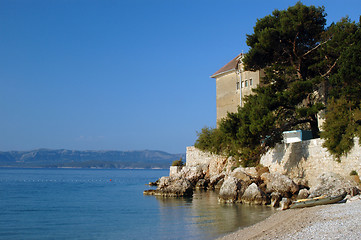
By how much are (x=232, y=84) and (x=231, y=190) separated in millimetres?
17383

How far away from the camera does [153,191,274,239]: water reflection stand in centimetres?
1511

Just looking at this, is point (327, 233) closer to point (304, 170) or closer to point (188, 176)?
point (304, 170)

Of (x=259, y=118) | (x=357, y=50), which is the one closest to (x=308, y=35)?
(x=357, y=50)

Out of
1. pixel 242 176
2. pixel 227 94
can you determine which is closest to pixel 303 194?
pixel 242 176

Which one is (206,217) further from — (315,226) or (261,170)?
(261,170)

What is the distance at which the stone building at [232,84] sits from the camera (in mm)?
36625

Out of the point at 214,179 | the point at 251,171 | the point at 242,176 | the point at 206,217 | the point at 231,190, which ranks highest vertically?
the point at 251,171

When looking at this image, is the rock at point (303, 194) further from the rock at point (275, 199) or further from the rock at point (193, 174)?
the rock at point (193, 174)

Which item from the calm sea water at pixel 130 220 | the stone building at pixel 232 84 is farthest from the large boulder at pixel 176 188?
the stone building at pixel 232 84

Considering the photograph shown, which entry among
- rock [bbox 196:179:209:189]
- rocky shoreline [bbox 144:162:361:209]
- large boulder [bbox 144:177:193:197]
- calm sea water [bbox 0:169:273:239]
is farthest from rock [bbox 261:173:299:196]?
rock [bbox 196:179:209:189]

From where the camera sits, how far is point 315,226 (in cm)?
1184

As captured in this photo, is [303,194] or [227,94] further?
[227,94]

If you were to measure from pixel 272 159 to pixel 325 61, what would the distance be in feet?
23.8

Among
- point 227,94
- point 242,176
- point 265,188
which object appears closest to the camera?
point 265,188
